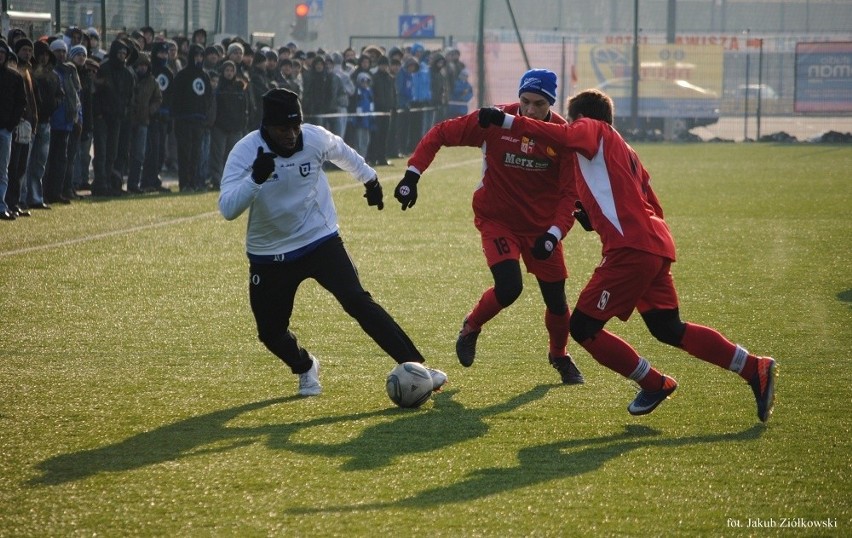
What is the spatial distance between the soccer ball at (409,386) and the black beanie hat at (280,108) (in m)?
1.45

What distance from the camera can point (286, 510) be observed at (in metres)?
5.01

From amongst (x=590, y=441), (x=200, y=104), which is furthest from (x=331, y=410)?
(x=200, y=104)

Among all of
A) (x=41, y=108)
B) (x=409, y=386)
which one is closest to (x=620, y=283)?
(x=409, y=386)

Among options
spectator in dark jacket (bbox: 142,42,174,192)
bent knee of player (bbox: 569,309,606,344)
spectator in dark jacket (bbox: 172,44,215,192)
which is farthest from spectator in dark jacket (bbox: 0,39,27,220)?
bent knee of player (bbox: 569,309,606,344)

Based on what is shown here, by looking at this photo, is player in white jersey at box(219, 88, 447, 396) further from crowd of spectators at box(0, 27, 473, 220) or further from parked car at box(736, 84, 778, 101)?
parked car at box(736, 84, 778, 101)

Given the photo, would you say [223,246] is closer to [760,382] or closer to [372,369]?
[372,369]

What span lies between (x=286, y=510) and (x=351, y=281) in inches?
80.9

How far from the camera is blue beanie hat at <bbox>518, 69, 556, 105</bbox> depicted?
282 inches

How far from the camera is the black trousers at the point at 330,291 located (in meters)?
6.82

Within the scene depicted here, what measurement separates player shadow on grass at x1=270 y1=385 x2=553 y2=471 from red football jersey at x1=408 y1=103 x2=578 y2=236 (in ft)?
3.98

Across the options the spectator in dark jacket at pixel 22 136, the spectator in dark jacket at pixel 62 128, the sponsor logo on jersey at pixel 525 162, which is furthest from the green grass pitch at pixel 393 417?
the spectator in dark jacket at pixel 62 128

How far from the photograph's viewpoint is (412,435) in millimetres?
6188

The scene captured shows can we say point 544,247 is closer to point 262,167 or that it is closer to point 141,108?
point 262,167

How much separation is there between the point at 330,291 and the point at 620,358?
162 cm
